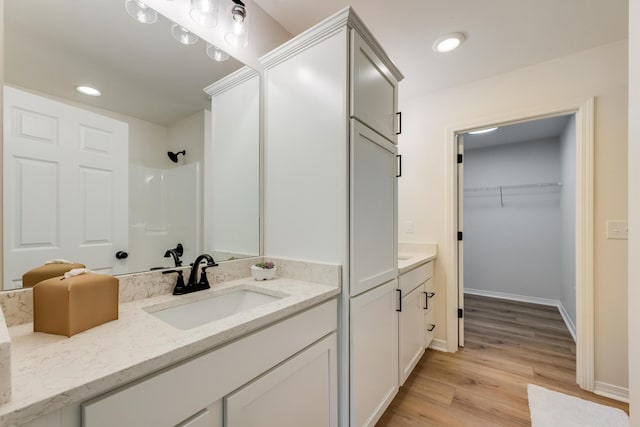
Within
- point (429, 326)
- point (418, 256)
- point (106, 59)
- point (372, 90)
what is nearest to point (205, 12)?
point (106, 59)

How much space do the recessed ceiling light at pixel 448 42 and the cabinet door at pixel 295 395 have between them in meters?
2.04

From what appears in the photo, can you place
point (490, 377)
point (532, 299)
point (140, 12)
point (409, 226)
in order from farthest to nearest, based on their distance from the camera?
point (532, 299) → point (409, 226) → point (490, 377) → point (140, 12)

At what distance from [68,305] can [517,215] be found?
4739 millimetres

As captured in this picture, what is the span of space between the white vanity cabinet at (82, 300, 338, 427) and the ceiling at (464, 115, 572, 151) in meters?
2.94

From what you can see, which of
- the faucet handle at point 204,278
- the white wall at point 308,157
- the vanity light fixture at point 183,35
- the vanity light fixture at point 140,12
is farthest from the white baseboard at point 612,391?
the vanity light fixture at point 140,12

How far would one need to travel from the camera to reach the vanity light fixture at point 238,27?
133 cm

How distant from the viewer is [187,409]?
0.66 metres

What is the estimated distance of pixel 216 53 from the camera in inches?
52.7

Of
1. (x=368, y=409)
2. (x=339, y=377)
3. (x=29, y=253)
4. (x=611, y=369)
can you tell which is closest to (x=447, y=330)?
(x=611, y=369)

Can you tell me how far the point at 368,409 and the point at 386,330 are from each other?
0.40m

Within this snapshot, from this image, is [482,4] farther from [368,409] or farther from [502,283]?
[502,283]

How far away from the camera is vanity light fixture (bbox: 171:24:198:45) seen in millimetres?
1188

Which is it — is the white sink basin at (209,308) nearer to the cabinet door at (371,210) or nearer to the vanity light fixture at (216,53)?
the cabinet door at (371,210)

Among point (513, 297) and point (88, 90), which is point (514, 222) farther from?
point (88, 90)
